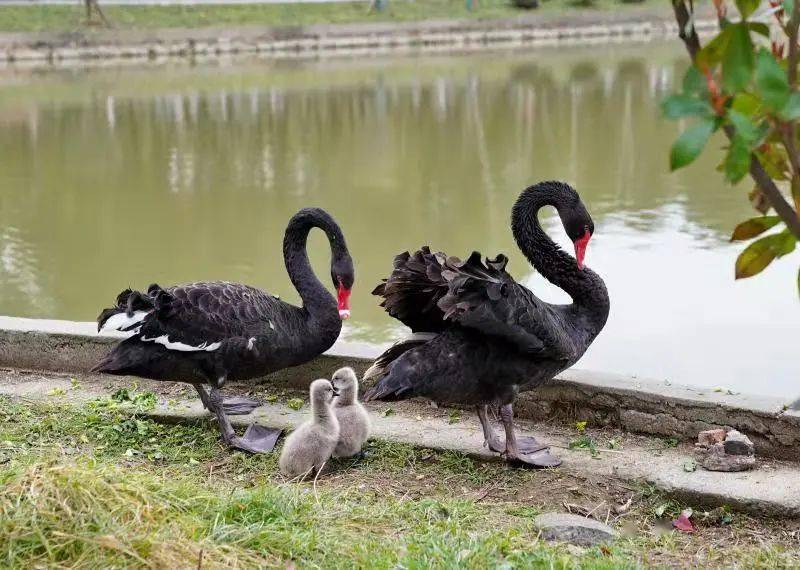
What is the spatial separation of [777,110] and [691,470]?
2141 millimetres

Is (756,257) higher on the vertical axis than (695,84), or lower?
lower

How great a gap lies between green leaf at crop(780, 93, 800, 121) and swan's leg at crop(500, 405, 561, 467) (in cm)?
219

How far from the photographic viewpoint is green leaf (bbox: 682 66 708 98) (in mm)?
1469

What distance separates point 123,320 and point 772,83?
2.74 meters

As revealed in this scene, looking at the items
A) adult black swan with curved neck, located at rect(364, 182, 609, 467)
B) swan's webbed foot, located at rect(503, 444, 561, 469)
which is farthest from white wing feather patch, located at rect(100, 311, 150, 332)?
swan's webbed foot, located at rect(503, 444, 561, 469)

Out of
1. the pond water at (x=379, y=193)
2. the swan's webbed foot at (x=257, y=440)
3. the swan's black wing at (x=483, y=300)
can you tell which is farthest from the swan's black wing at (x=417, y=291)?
the pond water at (x=379, y=193)

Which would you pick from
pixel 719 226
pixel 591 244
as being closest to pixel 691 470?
pixel 591 244

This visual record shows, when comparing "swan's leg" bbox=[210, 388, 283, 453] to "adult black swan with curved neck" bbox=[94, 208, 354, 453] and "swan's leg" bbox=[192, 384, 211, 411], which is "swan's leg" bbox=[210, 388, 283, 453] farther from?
"swan's leg" bbox=[192, 384, 211, 411]

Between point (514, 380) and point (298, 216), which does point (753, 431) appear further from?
point (298, 216)

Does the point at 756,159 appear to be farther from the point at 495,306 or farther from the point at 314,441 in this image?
the point at 314,441

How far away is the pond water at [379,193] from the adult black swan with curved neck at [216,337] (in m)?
2.27

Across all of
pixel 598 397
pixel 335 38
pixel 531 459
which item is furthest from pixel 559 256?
pixel 335 38

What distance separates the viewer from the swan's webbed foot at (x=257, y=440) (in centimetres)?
369

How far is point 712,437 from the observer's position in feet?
11.4
